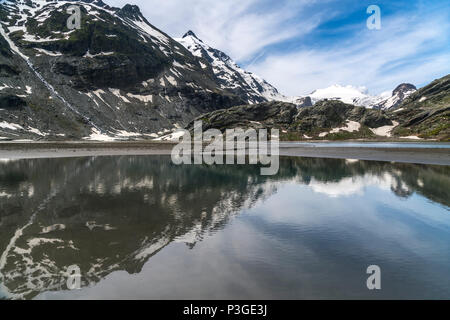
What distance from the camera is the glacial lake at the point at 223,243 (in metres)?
11.9

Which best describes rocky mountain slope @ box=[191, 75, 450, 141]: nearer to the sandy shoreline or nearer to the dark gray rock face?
the dark gray rock face

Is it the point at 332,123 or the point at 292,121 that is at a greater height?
the point at 292,121

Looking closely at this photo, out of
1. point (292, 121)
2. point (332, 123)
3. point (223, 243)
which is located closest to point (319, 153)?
point (223, 243)

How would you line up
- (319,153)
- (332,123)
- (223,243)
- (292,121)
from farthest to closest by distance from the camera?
1. (292,121)
2. (332,123)
3. (319,153)
4. (223,243)

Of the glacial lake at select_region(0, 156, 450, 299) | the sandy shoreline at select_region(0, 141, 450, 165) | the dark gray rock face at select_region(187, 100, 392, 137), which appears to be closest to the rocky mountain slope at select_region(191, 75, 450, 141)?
the dark gray rock face at select_region(187, 100, 392, 137)

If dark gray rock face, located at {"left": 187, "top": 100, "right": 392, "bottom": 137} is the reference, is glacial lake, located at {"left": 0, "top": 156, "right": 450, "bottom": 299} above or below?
below

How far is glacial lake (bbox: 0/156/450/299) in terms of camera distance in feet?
39.0

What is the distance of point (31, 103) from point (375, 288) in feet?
673

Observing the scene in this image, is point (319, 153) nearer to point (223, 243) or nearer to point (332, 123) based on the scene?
point (223, 243)

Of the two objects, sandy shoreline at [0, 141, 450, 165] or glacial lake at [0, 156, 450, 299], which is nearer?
glacial lake at [0, 156, 450, 299]

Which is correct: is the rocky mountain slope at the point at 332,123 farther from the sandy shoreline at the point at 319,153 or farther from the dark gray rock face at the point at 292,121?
the sandy shoreline at the point at 319,153

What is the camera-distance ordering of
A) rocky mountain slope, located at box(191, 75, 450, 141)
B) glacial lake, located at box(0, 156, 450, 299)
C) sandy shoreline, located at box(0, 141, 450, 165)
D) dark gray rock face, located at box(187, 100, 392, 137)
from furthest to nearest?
dark gray rock face, located at box(187, 100, 392, 137) → rocky mountain slope, located at box(191, 75, 450, 141) → sandy shoreline, located at box(0, 141, 450, 165) → glacial lake, located at box(0, 156, 450, 299)

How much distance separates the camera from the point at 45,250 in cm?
1583

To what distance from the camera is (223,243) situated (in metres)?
17.2
